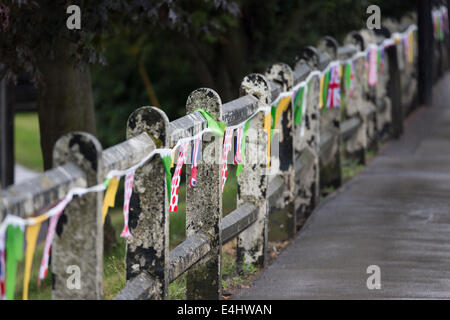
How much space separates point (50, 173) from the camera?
4.13 metres

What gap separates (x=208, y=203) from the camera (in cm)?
648

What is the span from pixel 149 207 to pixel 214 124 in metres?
1.14

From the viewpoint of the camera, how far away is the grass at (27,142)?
96.3 ft

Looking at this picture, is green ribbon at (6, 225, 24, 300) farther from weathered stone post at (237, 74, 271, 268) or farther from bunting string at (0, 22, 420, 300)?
weathered stone post at (237, 74, 271, 268)

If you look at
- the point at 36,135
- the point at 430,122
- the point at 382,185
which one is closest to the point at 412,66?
the point at 430,122

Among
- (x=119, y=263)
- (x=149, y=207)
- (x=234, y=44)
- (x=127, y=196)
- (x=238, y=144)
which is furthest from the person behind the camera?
(x=234, y=44)

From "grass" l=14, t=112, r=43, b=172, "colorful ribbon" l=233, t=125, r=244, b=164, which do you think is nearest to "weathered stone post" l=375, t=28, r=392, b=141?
"colorful ribbon" l=233, t=125, r=244, b=164

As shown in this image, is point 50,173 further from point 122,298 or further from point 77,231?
point 122,298

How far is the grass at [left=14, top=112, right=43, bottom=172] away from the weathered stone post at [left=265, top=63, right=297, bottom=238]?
2002 centimetres

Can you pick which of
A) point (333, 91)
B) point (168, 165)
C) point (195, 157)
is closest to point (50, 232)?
point (168, 165)

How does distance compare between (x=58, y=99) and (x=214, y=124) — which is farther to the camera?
(x=58, y=99)

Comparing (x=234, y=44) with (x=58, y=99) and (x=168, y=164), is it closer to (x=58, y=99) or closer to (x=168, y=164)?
(x=58, y=99)

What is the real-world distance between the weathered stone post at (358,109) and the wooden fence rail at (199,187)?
0.22 ft

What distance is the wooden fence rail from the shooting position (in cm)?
437
